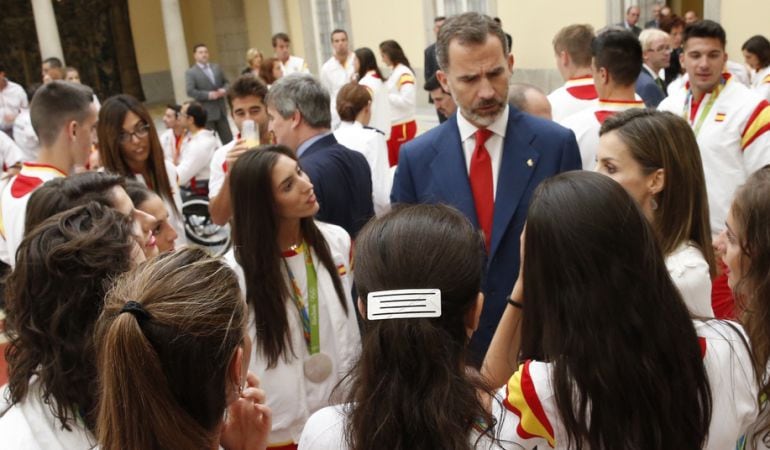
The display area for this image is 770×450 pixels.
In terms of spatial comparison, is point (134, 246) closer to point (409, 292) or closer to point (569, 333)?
point (409, 292)

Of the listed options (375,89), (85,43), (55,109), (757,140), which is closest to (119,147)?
(55,109)

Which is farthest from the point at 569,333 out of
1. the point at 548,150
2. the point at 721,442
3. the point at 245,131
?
the point at 245,131

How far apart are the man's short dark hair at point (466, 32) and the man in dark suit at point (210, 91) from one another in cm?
921

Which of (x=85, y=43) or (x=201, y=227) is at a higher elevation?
(x=85, y=43)

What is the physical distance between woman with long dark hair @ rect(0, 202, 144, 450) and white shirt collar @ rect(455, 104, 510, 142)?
1.42 metres

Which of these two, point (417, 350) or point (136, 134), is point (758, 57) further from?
point (417, 350)

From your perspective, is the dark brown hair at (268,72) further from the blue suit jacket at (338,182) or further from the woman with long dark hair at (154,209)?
the woman with long dark hair at (154,209)

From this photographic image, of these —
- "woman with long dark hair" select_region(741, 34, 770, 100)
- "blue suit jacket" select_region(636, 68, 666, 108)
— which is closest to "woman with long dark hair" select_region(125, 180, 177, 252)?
"blue suit jacket" select_region(636, 68, 666, 108)

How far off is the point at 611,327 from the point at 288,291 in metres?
1.28

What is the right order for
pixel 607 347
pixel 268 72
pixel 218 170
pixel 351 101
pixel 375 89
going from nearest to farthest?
pixel 607 347 → pixel 218 170 → pixel 351 101 → pixel 375 89 → pixel 268 72

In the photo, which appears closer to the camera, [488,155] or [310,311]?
[310,311]

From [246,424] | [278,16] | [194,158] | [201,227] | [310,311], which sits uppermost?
[278,16]

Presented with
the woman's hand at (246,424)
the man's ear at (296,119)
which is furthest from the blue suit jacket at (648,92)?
the woman's hand at (246,424)

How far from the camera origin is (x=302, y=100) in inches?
144
